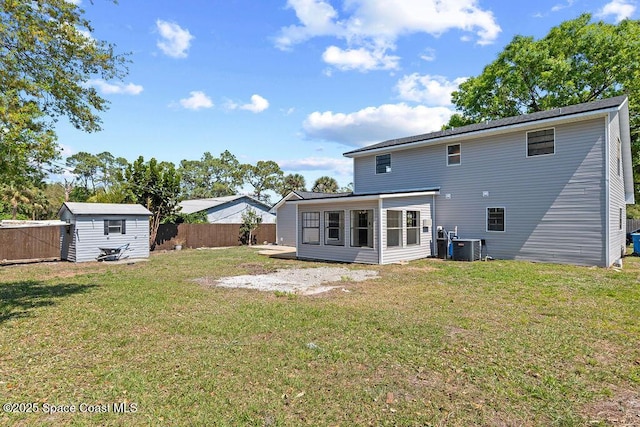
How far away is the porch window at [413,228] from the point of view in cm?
1431

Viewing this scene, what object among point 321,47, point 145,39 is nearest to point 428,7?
point 321,47

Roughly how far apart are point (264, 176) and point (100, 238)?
36.3m

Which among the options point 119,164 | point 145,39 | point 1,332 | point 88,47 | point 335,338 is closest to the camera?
point 335,338

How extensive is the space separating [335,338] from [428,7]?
387 inches

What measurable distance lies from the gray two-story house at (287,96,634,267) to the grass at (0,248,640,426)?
183 inches

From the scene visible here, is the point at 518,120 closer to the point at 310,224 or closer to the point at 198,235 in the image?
the point at 310,224

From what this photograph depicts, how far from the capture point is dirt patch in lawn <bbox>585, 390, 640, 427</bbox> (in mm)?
2893

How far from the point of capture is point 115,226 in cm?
1644

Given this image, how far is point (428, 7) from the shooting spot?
10.1 metres

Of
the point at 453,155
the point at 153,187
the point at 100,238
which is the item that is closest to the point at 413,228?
the point at 453,155

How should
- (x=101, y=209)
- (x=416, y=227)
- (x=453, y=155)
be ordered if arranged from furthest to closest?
(x=101, y=209)
(x=453, y=155)
(x=416, y=227)

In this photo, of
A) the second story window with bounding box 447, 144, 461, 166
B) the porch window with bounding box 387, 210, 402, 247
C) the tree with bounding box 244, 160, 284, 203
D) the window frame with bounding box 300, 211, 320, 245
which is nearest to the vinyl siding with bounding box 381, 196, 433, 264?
the porch window with bounding box 387, 210, 402, 247

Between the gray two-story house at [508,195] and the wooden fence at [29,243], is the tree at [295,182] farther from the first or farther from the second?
the wooden fence at [29,243]

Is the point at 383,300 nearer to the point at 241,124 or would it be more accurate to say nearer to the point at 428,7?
the point at 428,7
